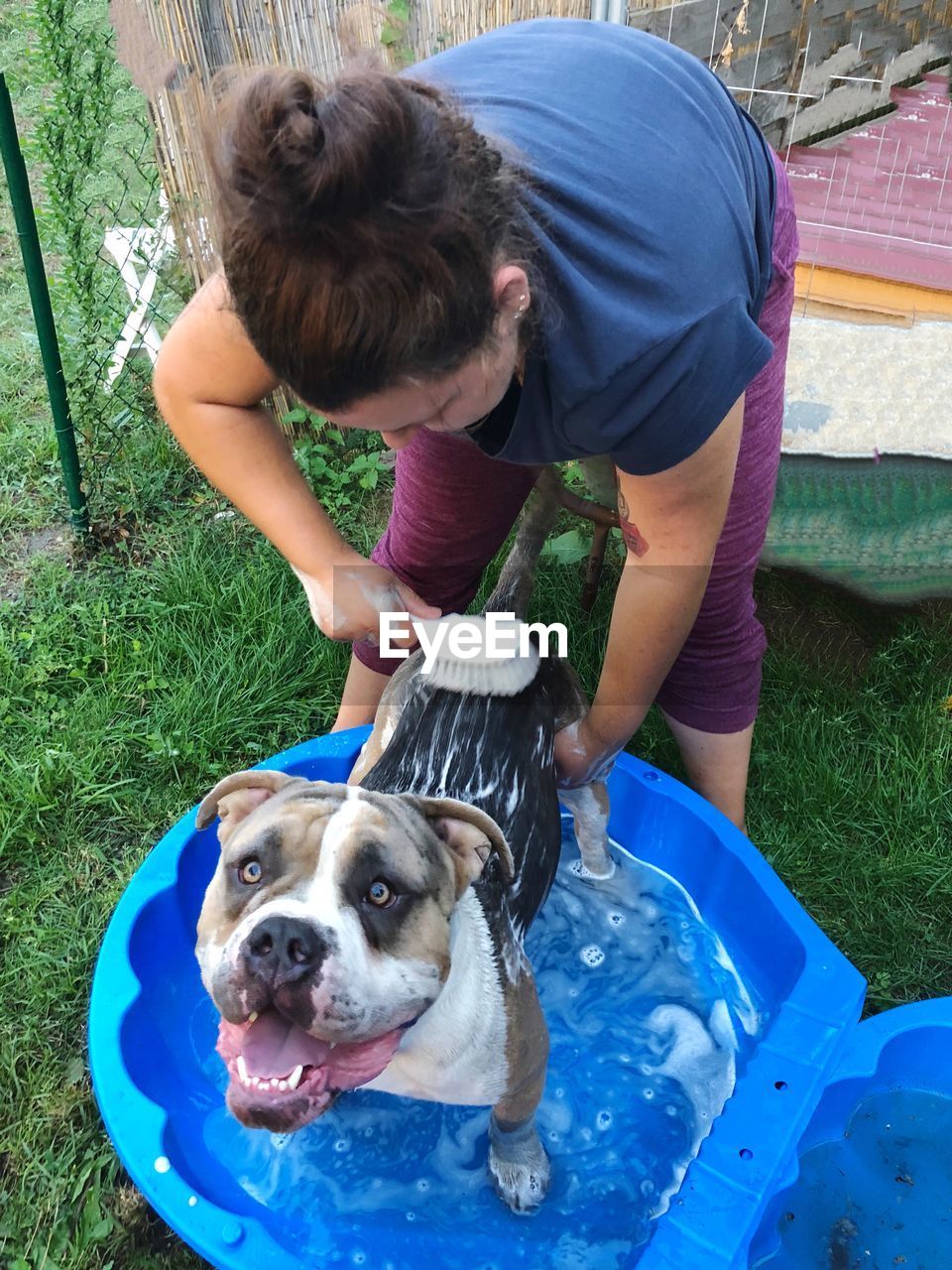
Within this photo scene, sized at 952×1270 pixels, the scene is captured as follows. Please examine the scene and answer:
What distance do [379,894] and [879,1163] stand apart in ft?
5.06

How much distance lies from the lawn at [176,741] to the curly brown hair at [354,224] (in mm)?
1976

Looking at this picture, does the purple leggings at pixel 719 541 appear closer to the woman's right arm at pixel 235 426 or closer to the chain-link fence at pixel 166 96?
the woman's right arm at pixel 235 426

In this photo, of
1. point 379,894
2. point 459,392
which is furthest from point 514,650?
point 459,392

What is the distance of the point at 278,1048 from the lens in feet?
5.55

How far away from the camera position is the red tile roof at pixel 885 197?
159 inches

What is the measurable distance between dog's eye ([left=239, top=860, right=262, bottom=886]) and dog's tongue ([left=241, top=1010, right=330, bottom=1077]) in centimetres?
24

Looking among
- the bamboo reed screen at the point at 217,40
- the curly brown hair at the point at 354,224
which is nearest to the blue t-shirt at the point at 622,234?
the curly brown hair at the point at 354,224

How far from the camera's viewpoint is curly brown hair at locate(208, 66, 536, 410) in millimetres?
1270

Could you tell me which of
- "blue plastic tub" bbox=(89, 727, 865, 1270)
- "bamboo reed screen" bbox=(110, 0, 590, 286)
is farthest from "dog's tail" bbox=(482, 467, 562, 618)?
"bamboo reed screen" bbox=(110, 0, 590, 286)

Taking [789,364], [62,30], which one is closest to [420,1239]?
[789,364]

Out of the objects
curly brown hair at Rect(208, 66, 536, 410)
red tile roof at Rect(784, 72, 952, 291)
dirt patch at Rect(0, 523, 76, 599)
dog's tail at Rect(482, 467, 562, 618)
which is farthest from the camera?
red tile roof at Rect(784, 72, 952, 291)

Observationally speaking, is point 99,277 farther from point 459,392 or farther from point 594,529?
point 459,392

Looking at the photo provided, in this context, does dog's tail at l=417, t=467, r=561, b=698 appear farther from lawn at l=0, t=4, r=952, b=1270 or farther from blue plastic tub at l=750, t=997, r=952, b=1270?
blue plastic tub at l=750, t=997, r=952, b=1270

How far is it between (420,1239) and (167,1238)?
0.57 meters
